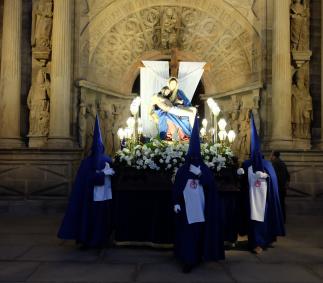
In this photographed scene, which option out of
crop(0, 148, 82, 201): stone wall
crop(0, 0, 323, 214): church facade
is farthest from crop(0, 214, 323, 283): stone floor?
crop(0, 0, 323, 214): church facade

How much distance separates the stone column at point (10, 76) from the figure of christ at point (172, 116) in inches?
174

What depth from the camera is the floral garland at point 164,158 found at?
8.16 metres

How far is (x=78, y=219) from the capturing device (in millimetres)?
7742

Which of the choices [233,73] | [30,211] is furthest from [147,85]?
→ [30,211]

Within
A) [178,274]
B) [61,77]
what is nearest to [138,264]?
[178,274]

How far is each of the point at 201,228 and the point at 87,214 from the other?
2.22 metres

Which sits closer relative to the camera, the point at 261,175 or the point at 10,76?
the point at 261,175

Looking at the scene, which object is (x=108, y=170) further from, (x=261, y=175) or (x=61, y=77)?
(x=61, y=77)

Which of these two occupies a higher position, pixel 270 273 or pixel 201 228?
pixel 201 228

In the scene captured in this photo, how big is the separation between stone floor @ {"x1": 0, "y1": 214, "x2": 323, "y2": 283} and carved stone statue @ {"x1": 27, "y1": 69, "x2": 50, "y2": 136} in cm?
518

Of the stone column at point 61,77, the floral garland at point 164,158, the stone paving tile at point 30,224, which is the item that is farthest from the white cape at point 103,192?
the stone column at point 61,77

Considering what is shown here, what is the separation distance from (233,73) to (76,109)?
5.49m

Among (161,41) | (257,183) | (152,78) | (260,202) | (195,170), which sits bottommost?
(260,202)

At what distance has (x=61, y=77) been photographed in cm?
1317
